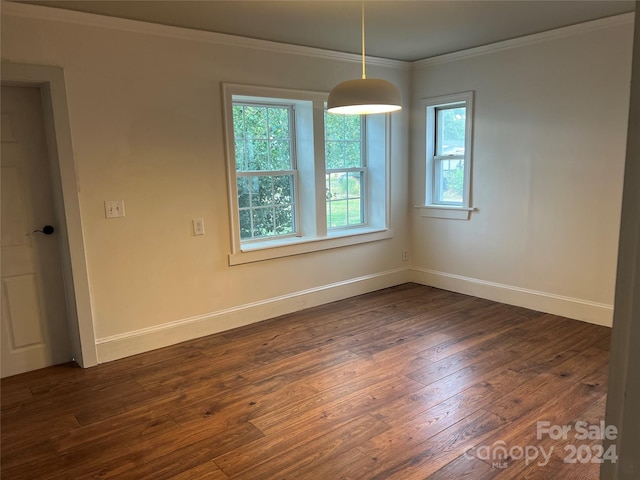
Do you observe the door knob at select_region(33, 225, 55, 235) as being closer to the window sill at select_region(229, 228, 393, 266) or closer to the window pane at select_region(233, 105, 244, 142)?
the window sill at select_region(229, 228, 393, 266)

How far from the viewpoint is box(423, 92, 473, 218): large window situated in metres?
4.65

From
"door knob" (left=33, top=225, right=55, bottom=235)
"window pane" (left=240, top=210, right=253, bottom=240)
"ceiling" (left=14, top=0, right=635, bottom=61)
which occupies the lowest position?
"window pane" (left=240, top=210, right=253, bottom=240)

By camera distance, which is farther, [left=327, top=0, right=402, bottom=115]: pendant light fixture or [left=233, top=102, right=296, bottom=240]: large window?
[left=233, top=102, right=296, bottom=240]: large window

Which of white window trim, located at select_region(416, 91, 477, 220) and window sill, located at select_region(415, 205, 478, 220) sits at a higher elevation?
white window trim, located at select_region(416, 91, 477, 220)

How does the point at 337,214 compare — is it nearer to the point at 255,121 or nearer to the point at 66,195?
the point at 255,121

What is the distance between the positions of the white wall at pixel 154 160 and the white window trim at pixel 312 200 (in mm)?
74

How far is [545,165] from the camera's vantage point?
4.07m

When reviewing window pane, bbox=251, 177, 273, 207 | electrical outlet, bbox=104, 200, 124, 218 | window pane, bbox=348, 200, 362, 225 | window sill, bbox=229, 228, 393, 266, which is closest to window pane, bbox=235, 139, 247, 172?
window pane, bbox=251, 177, 273, 207

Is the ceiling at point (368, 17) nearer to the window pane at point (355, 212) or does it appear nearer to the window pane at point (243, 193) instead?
the window pane at point (243, 193)

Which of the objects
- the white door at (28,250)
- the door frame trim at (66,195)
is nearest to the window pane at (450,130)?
the door frame trim at (66,195)

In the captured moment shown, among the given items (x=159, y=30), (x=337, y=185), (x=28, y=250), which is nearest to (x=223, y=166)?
(x=159, y=30)

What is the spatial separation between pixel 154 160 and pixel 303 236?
1665 mm

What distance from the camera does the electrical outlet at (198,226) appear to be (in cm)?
379

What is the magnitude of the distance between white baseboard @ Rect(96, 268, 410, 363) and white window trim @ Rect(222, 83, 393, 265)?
1.42ft
